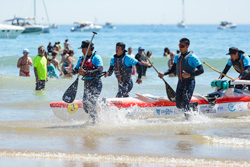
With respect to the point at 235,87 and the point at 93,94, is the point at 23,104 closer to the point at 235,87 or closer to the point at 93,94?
the point at 93,94

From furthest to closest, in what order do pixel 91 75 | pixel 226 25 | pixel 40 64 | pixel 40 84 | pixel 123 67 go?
pixel 226 25 → pixel 40 84 → pixel 40 64 → pixel 123 67 → pixel 91 75

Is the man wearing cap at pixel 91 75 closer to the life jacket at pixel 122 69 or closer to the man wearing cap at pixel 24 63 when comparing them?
the life jacket at pixel 122 69

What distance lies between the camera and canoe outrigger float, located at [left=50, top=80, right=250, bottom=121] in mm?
9164

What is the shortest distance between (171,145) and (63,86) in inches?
385

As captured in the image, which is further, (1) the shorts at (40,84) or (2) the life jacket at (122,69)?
(1) the shorts at (40,84)

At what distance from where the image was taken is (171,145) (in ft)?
24.0

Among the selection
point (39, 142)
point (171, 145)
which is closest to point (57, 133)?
point (39, 142)

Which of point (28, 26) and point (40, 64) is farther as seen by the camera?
point (28, 26)

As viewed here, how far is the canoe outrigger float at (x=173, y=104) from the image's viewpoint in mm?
9164

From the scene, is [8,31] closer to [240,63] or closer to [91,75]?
[240,63]

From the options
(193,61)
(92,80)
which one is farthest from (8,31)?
(193,61)

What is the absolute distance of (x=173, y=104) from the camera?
9.51 metres

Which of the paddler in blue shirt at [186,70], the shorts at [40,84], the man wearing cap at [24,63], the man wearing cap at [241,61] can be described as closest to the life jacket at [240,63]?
the man wearing cap at [241,61]

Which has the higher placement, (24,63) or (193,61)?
(193,61)
